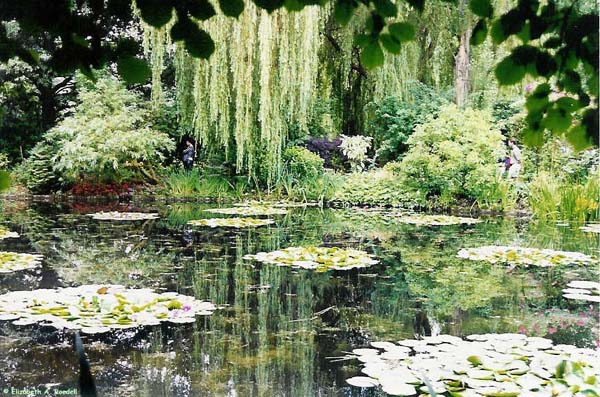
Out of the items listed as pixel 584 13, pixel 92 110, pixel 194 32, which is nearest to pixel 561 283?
pixel 584 13

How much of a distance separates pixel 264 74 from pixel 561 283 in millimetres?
4974

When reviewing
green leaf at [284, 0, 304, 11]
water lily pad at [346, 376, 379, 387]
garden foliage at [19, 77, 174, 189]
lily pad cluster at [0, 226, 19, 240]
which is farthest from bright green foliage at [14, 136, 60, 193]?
green leaf at [284, 0, 304, 11]

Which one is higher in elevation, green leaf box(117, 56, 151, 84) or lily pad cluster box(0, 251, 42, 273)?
green leaf box(117, 56, 151, 84)

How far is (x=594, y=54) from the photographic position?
1.06 metres

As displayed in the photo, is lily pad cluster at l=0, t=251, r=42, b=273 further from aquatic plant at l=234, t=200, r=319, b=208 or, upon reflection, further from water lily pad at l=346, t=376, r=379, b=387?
aquatic plant at l=234, t=200, r=319, b=208

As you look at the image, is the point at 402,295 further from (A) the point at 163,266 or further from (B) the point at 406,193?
(B) the point at 406,193

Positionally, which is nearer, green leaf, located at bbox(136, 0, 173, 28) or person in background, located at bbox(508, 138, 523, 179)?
green leaf, located at bbox(136, 0, 173, 28)

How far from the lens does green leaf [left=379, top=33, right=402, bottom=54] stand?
1046mm

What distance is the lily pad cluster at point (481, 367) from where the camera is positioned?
1.87 meters

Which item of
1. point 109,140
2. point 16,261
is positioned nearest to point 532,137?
point 16,261

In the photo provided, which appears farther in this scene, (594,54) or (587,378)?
(587,378)

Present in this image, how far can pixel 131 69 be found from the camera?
36.3 inches

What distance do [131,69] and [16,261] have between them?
12.0ft

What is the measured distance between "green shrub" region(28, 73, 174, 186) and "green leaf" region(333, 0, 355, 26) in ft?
27.8
